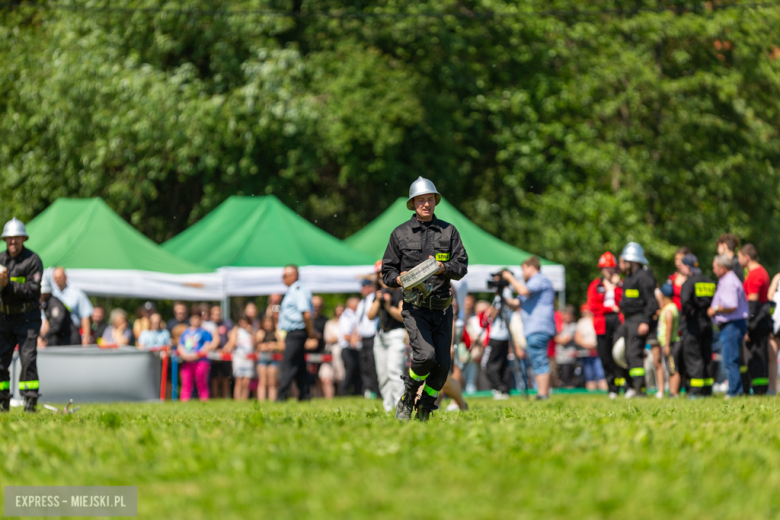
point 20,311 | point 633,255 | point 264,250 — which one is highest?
point 264,250

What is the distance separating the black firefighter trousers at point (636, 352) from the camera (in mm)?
15281

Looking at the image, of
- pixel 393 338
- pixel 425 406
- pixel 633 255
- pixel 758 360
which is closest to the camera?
pixel 425 406

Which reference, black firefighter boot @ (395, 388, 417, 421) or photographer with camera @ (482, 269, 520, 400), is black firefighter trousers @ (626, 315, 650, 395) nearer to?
photographer with camera @ (482, 269, 520, 400)

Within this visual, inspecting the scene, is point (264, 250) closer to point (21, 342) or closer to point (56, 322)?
point (56, 322)

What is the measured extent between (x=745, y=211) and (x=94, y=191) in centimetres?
1843

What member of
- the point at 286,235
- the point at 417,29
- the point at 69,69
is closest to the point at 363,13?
the point at 417,29

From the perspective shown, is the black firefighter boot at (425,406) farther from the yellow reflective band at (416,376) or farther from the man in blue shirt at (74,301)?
the man in blue shirt at (74,301)

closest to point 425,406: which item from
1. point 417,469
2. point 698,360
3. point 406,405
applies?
point 406,405

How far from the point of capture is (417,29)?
3141 centimetres

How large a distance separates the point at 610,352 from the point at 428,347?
331 inches

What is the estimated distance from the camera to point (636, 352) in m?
15.4

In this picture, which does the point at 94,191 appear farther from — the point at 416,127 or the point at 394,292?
the point at 394,292

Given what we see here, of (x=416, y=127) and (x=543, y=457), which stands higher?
(x=416, y=127)

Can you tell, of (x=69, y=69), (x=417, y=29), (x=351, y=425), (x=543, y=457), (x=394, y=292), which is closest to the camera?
(x=543, y=457)
